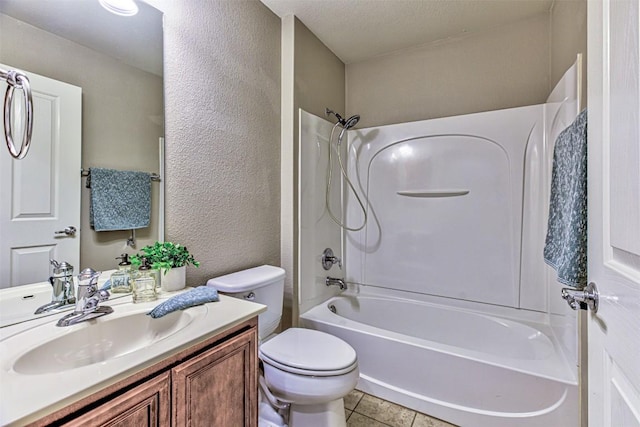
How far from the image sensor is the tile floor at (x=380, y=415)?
1.58 meters

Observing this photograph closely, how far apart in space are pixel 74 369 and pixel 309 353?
3.12 ft

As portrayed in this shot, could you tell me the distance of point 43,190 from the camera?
94 cm

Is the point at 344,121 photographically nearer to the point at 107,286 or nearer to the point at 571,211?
the point at 571,211

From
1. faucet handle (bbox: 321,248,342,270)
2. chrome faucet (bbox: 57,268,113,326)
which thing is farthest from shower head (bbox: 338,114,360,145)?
chrome faucet (bbox: 57,268,113,326)

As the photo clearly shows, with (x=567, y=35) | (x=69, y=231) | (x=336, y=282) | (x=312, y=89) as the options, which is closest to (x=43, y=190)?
(x=69, y=231)

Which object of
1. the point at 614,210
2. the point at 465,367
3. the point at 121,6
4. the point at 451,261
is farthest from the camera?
the point at 451,261

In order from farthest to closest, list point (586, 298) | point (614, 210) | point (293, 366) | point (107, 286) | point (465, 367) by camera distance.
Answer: point (465, 367) → point (293, 366) → point (107, 286) → point (586, 298) → point (614, 210)

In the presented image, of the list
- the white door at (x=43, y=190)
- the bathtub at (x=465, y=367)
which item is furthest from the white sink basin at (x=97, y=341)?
the bathtub at (x=465, y=367)

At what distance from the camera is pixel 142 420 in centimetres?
70

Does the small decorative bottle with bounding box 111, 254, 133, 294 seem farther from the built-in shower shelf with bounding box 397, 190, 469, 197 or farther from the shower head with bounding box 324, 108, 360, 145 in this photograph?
the built-in shower shelf with bounding box 397, 190, 469, 197

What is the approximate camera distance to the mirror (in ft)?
3.05

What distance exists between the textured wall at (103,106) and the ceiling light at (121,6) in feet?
0.70

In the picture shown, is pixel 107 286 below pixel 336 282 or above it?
above

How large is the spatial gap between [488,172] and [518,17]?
108cm
